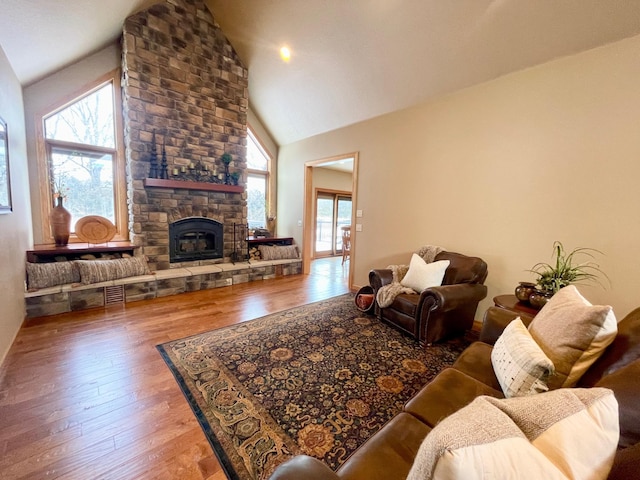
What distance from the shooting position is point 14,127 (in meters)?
2.91

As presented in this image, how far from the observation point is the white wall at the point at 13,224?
91.2 inches

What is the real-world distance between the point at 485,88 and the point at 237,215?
13.5ft

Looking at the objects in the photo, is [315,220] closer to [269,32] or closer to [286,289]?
[286,289]

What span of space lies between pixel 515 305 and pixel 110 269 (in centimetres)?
471

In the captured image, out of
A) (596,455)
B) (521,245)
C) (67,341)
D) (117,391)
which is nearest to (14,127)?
(67,341)

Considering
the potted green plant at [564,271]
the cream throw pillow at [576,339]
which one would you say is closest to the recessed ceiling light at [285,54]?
the potted green plant at [564,271]

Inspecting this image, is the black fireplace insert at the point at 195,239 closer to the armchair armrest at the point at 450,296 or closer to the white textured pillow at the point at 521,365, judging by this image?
the armchair armrest at the point at 450,296

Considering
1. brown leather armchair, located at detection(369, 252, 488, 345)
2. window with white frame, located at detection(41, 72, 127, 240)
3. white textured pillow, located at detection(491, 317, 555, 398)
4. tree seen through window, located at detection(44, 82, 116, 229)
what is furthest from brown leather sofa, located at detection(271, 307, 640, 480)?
window with white frame, located at detection(41, 72, 127, 240)

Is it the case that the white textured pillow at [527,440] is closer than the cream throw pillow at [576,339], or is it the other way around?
the white textured pillow at [527,440]

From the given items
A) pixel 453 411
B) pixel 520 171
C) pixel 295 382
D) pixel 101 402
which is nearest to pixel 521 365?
pixel 453 411

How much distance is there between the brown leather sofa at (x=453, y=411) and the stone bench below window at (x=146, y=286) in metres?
3.79

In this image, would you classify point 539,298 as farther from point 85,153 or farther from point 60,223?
point 85,153

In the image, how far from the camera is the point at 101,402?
1815mm

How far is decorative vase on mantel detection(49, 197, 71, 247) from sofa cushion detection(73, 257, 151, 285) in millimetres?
529
